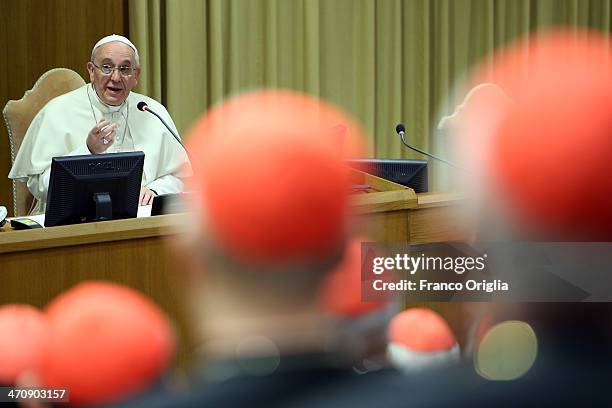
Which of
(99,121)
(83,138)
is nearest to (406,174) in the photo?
(99,121)

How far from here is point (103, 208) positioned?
2.57 meters

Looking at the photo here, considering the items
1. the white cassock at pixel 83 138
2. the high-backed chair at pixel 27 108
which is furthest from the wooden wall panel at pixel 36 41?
the white cassock at pixel 83 138

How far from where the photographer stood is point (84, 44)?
4.57 meters

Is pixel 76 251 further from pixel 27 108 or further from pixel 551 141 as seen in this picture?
pixel 551 141

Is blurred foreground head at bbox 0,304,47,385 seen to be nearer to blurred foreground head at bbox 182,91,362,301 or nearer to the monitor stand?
blurred foreground head at bbox 182,91,362,301

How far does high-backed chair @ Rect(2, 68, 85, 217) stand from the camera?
3.87m

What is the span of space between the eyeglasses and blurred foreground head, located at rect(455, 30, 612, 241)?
369cm

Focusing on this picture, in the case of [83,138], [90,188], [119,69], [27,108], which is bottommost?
[90,188]

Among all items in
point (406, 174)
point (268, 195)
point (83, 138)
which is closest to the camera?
point (268, 195)

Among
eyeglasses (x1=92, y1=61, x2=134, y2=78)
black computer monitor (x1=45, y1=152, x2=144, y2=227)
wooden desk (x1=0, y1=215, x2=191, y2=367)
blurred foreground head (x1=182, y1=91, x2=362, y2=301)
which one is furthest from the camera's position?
eyeglasses (x1=92, y1=61, x2=134, y2=78)

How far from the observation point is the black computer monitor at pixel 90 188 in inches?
99.3

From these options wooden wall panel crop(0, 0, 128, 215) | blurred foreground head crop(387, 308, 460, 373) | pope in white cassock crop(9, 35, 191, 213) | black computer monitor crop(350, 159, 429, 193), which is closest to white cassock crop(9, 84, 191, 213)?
pope in white cassock crop(9, 35, 191, 213)

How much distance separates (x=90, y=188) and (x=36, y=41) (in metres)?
2.20

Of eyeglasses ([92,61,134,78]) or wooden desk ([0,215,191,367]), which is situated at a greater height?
eyeglasses ([92,61,134,78])
